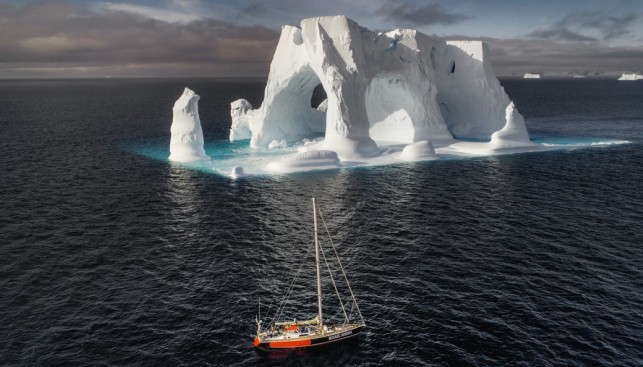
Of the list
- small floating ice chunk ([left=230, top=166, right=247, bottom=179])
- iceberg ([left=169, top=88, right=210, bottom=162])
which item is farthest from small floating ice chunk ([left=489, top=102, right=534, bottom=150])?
iceberg ([left=169, top=88, right=210, bottom=162])

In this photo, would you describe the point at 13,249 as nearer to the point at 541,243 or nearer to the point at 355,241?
the point at 355,241

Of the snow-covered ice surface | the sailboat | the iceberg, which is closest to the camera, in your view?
the sailboat

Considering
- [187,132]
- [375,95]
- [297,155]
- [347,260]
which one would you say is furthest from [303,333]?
[375,95]

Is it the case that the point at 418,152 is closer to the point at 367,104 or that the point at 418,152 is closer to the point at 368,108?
the point at 368,108

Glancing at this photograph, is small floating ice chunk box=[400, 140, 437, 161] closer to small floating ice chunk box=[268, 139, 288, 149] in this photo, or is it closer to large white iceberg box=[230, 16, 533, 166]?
large white iceberg box=[230, 16, 533, 166]

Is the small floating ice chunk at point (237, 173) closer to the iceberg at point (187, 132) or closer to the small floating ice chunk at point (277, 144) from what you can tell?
the iceberg at point (187, 132)

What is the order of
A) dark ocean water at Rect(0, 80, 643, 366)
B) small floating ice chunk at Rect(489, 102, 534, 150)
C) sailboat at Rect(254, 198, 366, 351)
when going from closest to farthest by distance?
sailboat at Rect(254, 198, 366, 351), dark ocean water at Rect(0, 80, 643, 366), small floating ice chunk at Rect(489, 102, 534, 150)
